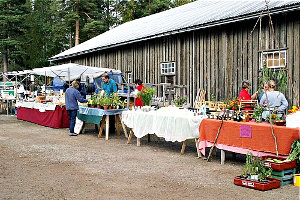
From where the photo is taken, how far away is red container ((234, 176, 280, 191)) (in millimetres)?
5534

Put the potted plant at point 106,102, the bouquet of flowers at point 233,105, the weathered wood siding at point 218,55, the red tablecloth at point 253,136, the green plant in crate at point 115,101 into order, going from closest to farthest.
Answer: the red tablecloth at point 253,136 → the bouquet of flowers at point 233,105 → the potted plant at point 106,102 → the green plant in crate at point 115,101 → the weathered wood siding at point 218,55

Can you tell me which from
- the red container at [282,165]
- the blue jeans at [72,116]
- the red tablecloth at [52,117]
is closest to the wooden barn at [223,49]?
the red container at [282,165]

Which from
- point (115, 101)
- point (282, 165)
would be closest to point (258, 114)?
point (282, 165)

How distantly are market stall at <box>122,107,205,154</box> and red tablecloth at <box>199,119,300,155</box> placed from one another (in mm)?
282

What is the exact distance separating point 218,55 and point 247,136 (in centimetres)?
709

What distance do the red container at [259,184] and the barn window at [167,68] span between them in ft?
34.1

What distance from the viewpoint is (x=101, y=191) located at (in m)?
5.48

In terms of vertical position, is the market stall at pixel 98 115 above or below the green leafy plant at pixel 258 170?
above

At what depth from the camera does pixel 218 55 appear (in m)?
13.5

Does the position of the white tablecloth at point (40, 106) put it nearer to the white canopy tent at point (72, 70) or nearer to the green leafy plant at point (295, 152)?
the white canopy tent at point (72, 70)

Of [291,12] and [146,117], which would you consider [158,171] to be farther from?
[291,12]

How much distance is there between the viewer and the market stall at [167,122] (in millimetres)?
8047

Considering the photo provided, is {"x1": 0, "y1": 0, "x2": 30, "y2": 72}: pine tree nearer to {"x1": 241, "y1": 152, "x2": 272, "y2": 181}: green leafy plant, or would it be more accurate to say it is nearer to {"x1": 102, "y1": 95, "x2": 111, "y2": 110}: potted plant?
{"x1": 102, "y1": 95, "x2": 111, "y2": 110}: potted plant

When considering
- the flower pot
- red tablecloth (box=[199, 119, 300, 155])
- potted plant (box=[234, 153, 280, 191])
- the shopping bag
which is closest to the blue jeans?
the shopping bag
